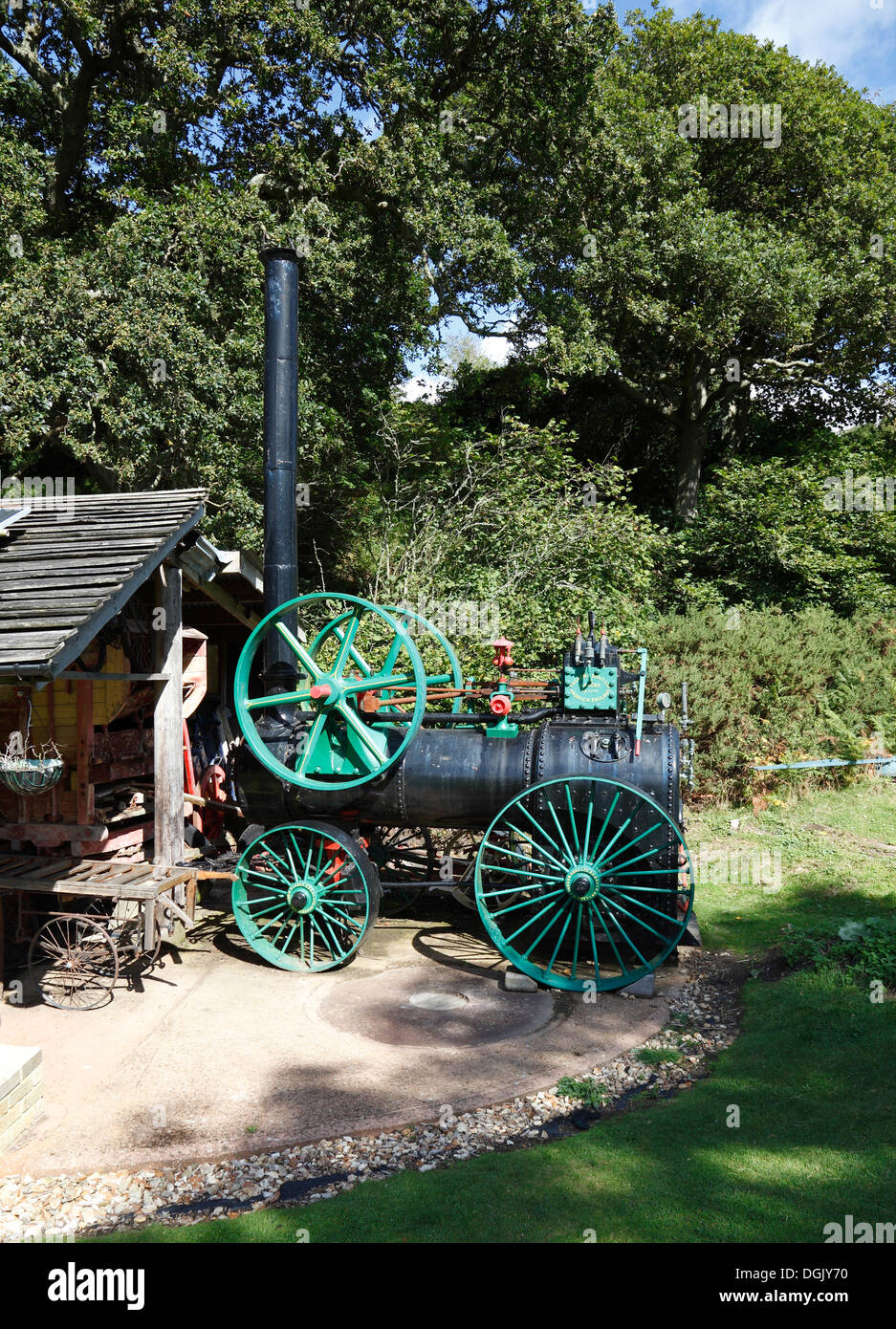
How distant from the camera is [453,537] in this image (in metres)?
14.1

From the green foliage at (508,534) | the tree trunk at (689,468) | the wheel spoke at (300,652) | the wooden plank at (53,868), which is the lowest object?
the wooden plank at (53,868)

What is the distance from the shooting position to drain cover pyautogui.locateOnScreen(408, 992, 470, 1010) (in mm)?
6434

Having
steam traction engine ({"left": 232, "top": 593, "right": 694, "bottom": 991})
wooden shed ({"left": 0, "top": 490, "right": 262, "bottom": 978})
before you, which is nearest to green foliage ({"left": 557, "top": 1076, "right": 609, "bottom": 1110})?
steam traction engine ({"left": 232, "top": 593, "right": 694, "bottom": 991})

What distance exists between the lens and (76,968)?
6676mm

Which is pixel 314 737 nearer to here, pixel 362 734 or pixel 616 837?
pixel 362 734

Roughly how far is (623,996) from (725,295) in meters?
13.9

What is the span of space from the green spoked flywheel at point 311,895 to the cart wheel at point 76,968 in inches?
41.8

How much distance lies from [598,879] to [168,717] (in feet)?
12.9

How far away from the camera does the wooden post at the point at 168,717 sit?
7.52 meters

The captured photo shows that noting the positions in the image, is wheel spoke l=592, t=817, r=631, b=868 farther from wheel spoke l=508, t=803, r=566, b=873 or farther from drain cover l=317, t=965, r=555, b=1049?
drain cover l=317, t=965, r=555, b=1049

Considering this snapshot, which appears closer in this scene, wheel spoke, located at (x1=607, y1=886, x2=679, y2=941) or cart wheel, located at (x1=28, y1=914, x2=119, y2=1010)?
wheel spoke, located at (x1=607, y1=886, x2=679, y2=941)

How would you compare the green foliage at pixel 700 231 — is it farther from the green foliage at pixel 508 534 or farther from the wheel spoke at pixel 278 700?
the wheel spoke at pixel 278 700

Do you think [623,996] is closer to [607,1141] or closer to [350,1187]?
[607,1141]

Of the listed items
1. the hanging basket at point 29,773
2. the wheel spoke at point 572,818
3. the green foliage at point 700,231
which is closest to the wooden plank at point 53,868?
the hanging basket at point 29,773
